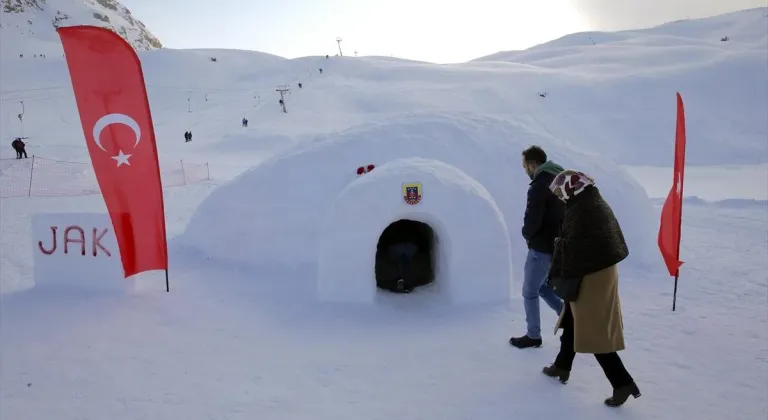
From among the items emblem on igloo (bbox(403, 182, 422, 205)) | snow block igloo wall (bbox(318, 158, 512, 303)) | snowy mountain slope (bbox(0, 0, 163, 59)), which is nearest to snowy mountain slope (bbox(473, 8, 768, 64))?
snow block igloo wall (bbox(318, 158, 512, 303))

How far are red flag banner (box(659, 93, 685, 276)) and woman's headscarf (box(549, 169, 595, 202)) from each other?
2.70 metres

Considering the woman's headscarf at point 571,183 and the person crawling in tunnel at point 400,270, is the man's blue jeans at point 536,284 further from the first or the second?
the person crawling in tunnel at point 400,270

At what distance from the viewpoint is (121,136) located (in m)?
5.15

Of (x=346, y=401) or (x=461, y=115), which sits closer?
(x=346, y=401)

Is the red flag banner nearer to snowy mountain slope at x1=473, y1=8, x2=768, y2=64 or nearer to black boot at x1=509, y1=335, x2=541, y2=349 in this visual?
black boot at x1=509, y1=335, x2=541, y2=349

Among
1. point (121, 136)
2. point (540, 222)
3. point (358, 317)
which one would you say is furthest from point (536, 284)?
point (121, 136)

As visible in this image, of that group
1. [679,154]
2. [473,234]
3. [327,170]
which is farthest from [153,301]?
[679,154]

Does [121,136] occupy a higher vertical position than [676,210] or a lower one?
higher

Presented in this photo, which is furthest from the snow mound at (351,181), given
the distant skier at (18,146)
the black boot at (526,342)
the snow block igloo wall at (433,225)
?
the distant skier at (18,146)

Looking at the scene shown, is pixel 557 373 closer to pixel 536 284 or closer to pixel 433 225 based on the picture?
pixel 536 284

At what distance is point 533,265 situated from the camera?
13.4 ft

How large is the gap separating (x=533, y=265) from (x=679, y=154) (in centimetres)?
257

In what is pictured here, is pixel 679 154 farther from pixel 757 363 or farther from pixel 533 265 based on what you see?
pixel 533 265

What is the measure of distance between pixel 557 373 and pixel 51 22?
281 feet
